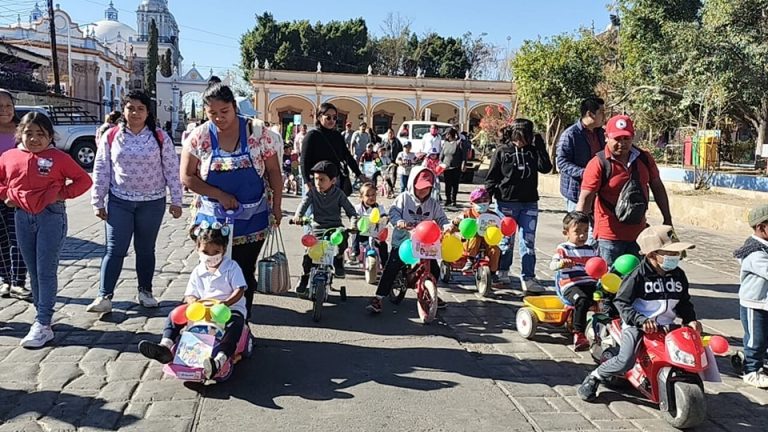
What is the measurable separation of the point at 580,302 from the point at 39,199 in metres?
4.34

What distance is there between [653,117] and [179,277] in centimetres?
1591

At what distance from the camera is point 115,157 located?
18.0ft

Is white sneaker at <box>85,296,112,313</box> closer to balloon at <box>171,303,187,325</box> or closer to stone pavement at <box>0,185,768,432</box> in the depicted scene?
stone pavement at <box>0,185,768,432</box>

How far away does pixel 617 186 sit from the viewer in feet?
17.6

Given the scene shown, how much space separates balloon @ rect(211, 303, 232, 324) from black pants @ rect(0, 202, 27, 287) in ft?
9.73

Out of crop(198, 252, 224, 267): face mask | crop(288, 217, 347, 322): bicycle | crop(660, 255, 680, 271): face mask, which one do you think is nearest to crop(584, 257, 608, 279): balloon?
crop(660, 255, 680, 271): face mask

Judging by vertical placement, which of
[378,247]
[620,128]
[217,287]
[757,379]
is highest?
[620,128]

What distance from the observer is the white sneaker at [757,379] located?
4531mm

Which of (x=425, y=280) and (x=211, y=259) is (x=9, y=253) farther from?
(x=425, y=280)

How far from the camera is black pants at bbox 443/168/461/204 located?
1482cm

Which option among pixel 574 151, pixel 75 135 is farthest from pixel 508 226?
pixel 75 135

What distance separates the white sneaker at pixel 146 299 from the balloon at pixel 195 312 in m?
1.95

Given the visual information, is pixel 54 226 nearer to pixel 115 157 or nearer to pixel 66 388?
pixel 115 157

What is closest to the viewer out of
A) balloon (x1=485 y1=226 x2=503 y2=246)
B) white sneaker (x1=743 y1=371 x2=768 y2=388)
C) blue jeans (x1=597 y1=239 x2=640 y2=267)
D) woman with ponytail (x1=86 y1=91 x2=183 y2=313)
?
white sneaker (x1=743 y1=371 x2=768 y2=388)
